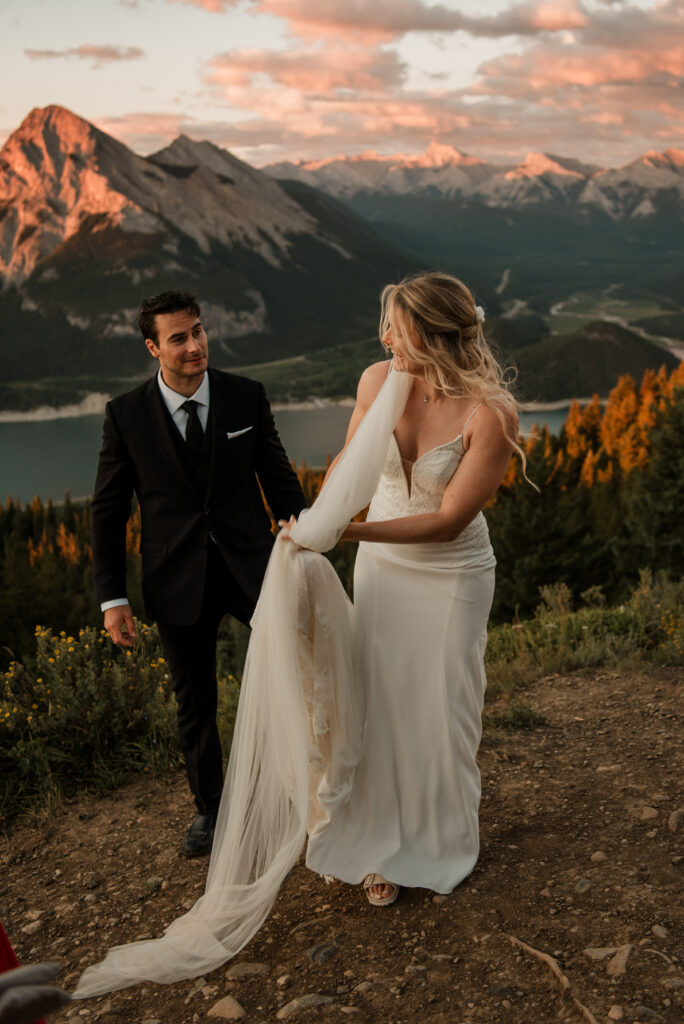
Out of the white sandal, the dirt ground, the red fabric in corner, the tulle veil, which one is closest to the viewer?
the red fabric in corner

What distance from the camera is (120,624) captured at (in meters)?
3.98

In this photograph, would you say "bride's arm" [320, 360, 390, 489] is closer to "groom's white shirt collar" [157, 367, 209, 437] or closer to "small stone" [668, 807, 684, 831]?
"groom's white shirt collar" [157, 367, 209, 437]

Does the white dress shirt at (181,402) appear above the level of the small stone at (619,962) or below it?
above

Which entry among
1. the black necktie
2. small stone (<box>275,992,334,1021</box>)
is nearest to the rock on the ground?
small stone (<box>275,992,334,1021</box>)

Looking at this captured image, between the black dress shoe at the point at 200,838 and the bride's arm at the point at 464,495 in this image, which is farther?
the black dress shoe at the point at 200,838

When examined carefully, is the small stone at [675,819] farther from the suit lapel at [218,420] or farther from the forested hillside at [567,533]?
the forested hillside at [567,533]

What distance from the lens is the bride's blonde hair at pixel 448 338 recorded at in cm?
320

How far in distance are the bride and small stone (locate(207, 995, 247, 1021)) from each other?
0.71 feet

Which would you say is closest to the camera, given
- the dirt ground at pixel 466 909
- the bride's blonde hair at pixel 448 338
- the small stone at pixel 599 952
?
Answer: the dirt ground at pixel 466 909

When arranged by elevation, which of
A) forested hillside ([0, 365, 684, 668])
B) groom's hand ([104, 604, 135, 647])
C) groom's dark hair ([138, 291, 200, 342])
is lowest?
forested hillside ([0, 365, 684, 668])

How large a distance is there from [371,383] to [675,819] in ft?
7.70

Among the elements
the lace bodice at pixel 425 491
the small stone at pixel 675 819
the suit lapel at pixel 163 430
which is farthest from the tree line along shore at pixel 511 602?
the lace bodice at pixel 425 491

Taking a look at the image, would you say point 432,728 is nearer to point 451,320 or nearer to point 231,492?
point 231,492

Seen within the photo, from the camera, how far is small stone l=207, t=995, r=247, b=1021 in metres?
2.96
